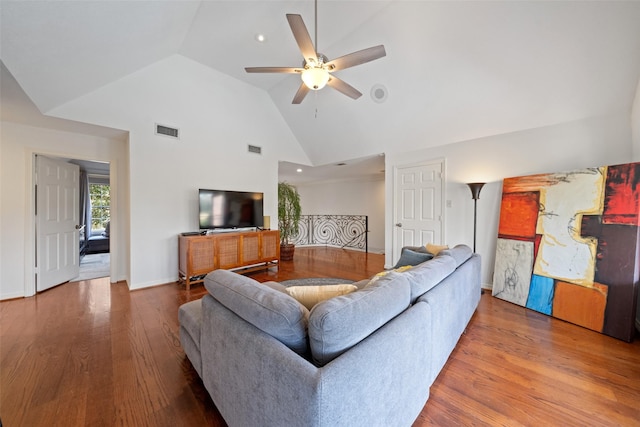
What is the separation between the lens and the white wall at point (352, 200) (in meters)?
7.19

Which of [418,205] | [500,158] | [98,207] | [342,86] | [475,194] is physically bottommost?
[98,207]

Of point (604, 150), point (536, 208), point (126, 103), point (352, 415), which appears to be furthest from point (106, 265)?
point (604, 150)

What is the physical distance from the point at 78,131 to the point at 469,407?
537 cm

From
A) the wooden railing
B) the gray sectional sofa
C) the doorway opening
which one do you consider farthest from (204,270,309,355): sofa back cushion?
the wooden railing

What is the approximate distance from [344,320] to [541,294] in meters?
3.10

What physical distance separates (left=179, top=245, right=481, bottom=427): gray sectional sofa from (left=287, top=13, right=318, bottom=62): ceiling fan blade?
2.09 meters

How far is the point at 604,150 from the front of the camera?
8.96 ft

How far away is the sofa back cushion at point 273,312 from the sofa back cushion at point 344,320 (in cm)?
7

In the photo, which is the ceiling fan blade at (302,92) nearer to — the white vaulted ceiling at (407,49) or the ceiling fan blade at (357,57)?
the ceiling fan blade at (357,57)

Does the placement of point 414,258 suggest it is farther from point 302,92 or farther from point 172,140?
point 172,140

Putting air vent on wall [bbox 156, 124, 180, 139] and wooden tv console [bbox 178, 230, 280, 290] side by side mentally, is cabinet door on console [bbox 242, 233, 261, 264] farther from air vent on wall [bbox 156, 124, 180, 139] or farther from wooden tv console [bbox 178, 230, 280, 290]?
air vent on wall [bbox 156, 124, 180, 139]


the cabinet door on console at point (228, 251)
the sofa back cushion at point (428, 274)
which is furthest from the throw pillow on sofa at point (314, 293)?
the cabinet door on console at point (228, 251)

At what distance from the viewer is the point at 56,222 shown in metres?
3.58

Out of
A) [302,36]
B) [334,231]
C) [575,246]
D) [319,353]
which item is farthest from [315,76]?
[334,231]
